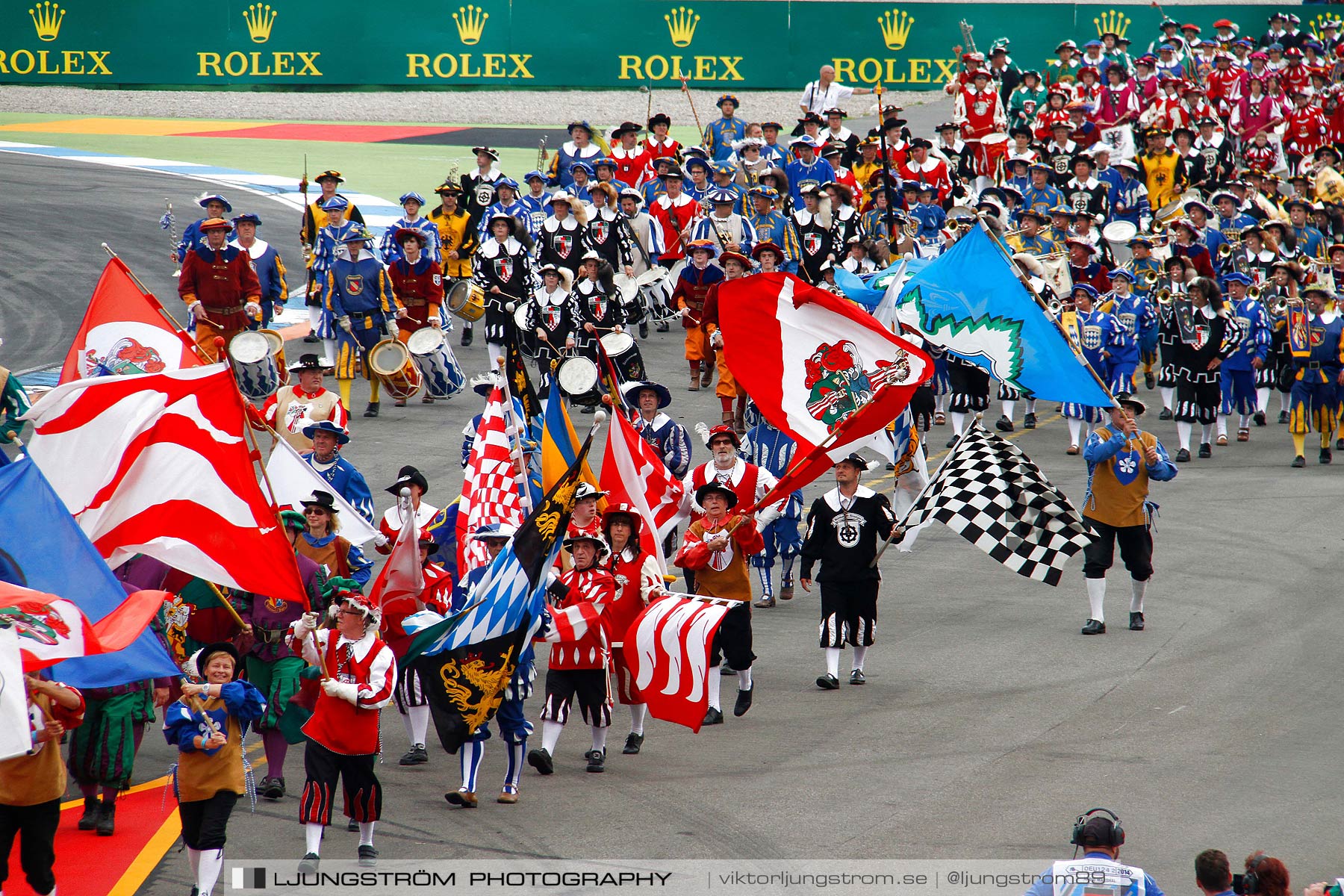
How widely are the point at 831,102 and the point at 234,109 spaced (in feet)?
55.5

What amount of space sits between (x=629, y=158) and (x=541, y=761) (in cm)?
1879

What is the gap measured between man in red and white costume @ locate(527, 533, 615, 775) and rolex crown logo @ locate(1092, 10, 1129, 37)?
34.2m

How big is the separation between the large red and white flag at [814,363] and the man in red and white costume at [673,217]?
11187 millimetres

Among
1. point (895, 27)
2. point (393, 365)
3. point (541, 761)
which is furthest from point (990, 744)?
point (895, 27)

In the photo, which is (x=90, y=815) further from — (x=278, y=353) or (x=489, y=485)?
(x=278, y=353)

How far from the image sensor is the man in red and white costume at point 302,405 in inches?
599

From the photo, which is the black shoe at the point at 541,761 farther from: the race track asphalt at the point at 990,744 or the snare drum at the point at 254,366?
the snare drum at the point at 254,366

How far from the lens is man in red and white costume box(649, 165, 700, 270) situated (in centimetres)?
2498

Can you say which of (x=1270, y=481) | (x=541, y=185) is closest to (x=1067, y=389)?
(x=1270, y=481)

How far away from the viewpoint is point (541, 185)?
24.6 metres

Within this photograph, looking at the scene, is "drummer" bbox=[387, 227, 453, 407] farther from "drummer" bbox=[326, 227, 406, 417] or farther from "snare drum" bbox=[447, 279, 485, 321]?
"snare drum" bbox=[447, 279, 485, 321]

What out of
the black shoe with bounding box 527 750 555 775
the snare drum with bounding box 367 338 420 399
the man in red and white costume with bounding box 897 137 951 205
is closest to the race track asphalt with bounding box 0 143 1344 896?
the black shoe with bounding box 527 750 555 775

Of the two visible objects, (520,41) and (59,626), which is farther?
(520,41)

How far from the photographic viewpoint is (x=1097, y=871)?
7.15 m
